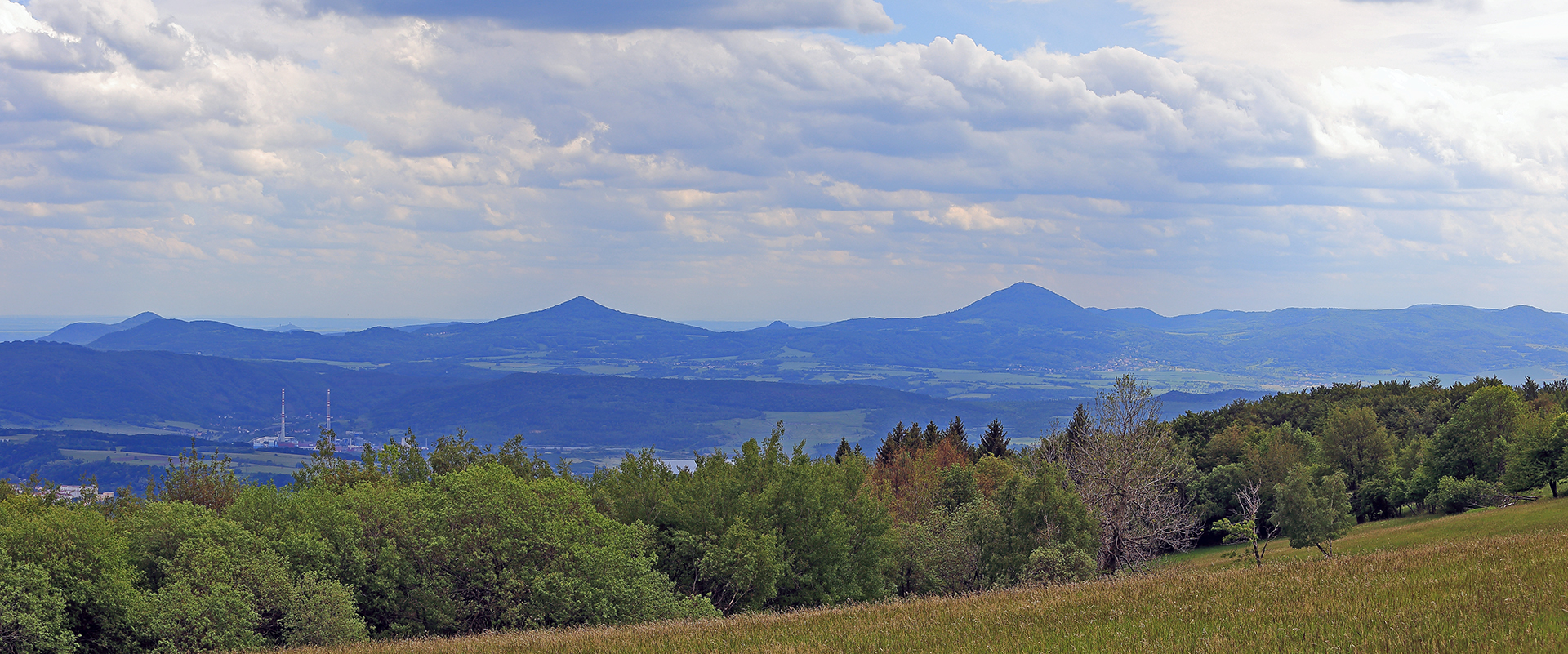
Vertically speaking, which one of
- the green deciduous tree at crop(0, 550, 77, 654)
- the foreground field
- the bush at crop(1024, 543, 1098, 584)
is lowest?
the bush at crop(1024, 543, 1098, 584)

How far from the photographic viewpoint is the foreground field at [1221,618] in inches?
407

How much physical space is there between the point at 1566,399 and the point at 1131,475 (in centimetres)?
8774

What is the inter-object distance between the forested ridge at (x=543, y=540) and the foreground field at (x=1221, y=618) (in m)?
14.8

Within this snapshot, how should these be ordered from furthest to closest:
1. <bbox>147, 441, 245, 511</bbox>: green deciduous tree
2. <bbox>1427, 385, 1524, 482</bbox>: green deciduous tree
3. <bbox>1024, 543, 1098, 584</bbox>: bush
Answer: <bbox>1427, 385, 1524, 482</bbox>: green deciduous tree < <bbox>147, 441, 245, 511</bbox>: green deciduous tree < <bbox>1024, 543, 1098, 584</bbox>: bush

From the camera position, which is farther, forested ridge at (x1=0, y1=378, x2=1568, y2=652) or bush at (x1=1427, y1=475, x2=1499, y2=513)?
bush at (x1=1427, y1=475, x2=1499, y2=513)

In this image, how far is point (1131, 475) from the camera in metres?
48.3

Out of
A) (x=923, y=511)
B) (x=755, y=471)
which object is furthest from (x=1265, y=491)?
(x=755, y=471)

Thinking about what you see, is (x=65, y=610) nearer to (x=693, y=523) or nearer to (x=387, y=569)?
(x=387, y=569)

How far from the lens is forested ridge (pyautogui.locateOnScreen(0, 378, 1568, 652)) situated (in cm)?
3166

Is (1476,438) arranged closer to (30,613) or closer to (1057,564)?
(1057,564)

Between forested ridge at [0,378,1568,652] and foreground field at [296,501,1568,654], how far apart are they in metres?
14.8

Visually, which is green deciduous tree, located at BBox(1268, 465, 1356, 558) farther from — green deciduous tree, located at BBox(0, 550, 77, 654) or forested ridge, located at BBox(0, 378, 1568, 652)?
green deciduous tree, located at BBox(0, 550, 77, 654)

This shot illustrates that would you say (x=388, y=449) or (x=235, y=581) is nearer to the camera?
(x=235, y=581)

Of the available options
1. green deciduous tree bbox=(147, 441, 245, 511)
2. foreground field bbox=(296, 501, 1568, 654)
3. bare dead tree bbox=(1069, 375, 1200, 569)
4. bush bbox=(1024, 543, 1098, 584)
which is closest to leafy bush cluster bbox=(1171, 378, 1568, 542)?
bare dead tree bbox=(1069, 375, 1200, 569)
